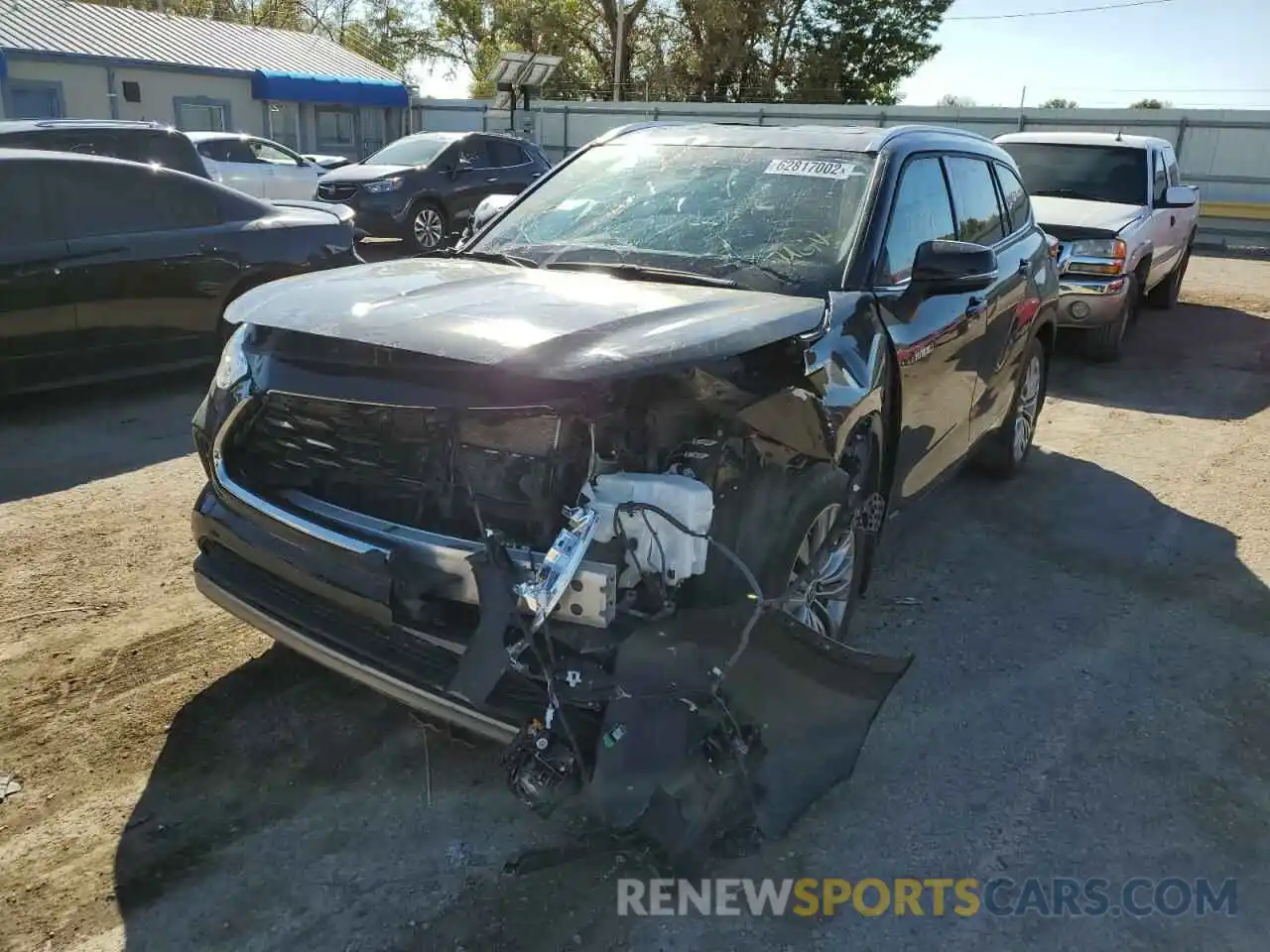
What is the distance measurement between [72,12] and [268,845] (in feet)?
86.5

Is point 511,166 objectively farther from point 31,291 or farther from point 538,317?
point 538,317

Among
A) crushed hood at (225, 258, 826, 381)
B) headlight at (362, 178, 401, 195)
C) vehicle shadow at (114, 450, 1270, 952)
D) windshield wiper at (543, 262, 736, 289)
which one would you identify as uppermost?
windshield wiper at (543, 262, 736, 289)

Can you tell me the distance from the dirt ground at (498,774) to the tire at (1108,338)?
4324 mm

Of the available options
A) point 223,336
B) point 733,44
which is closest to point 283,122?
point 733,44

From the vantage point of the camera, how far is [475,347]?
2490 mm

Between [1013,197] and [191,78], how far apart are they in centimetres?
2304

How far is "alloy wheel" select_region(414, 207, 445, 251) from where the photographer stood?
552 inches

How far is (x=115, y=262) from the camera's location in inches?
255

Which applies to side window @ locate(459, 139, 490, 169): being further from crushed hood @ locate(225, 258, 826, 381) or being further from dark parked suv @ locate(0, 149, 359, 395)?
crushed hood @ locate(225, 258, 826, 381)

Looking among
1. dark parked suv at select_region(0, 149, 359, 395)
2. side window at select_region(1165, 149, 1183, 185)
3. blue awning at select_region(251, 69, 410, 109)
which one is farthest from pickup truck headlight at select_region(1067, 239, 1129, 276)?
blue awning at select_region(251, 69, 410, 109)

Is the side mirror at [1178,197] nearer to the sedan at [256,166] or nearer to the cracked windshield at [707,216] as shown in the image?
the cracked windshield at [707,216]

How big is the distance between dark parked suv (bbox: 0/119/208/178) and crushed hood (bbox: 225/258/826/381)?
656 cm

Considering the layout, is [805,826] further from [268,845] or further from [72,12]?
[72,12]

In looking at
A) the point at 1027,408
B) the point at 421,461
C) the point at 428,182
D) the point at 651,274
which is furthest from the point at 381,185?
the point at 421,461
